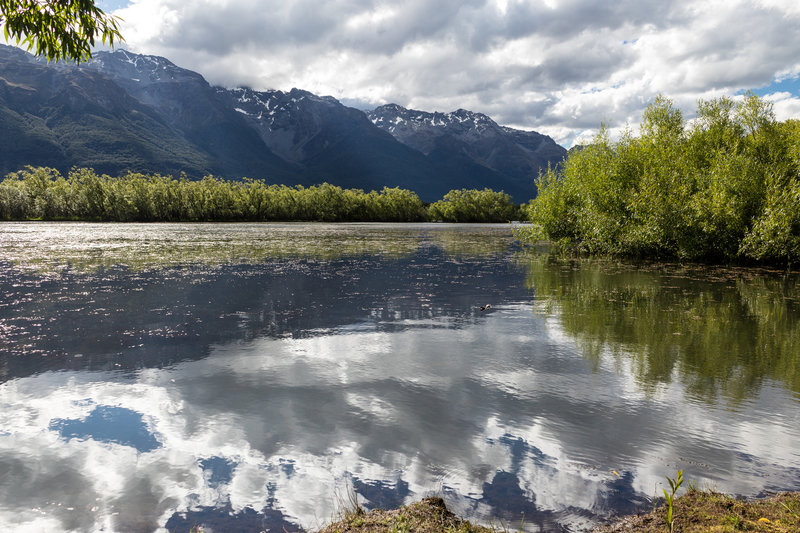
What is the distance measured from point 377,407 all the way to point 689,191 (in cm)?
4002

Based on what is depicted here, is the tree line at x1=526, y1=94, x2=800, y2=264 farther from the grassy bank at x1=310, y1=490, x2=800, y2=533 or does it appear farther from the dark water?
the grassy bank at x1=310, y1=490, x2=800, y2=533

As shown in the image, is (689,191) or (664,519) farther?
(689,191)

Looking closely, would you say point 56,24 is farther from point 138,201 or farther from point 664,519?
point 138,201

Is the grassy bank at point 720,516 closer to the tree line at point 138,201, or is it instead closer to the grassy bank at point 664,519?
the grassy bank at point 664,519

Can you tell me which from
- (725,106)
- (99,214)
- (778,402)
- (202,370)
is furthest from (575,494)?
(99,214)

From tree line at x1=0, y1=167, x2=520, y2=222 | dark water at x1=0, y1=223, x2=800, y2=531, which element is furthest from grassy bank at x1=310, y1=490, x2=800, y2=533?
tree line at x1=0, y1=167, x2=520, y2=222

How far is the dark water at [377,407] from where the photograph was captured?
626 cm

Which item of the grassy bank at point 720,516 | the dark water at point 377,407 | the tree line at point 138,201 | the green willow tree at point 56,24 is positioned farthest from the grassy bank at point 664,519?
the tree line at point 138,201

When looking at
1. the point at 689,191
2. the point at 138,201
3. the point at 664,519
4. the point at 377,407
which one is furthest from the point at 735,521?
the point at 138,201

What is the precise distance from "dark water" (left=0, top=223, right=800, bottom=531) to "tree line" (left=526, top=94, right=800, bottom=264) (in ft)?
51.0

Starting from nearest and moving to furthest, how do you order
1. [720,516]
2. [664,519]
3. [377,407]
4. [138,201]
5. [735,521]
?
[735,521]
[720,516]
[664,519]
[377,407]
[138,201]

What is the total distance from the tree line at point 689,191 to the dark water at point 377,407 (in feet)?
51.0

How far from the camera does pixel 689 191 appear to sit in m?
38.4

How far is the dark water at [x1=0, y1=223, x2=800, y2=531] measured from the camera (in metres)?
6.26
